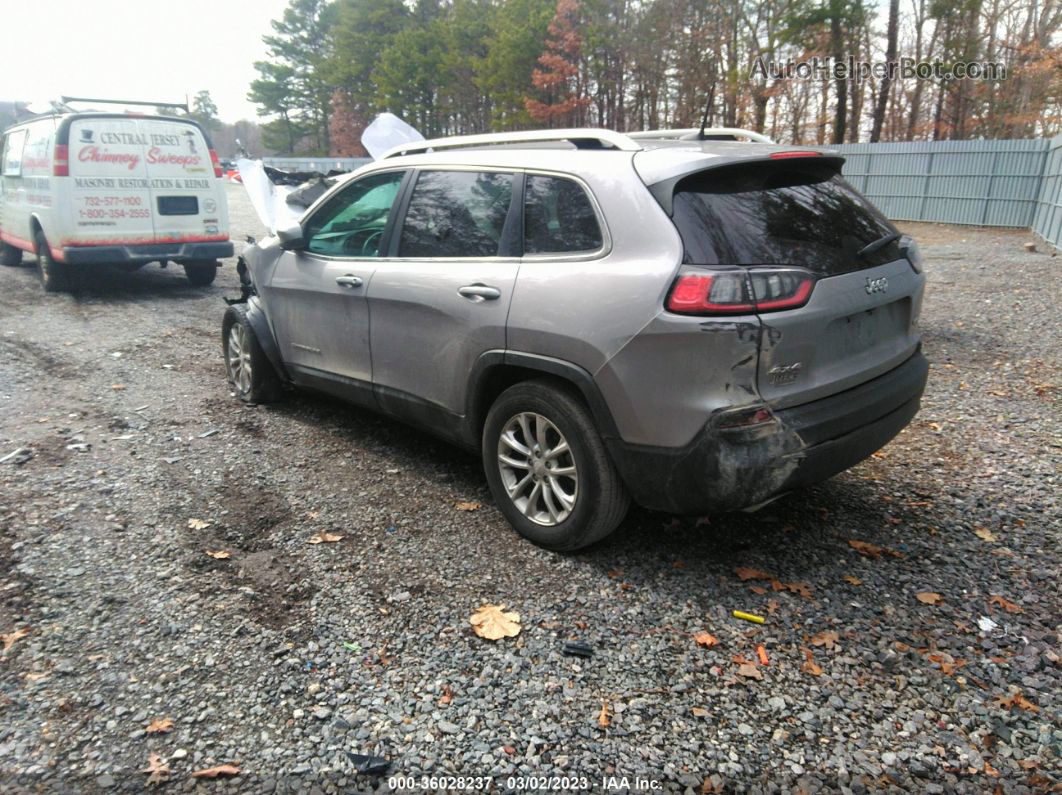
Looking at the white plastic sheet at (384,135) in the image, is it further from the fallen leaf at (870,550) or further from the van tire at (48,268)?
the fallen leaf at (870,550)

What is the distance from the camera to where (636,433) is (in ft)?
9.70

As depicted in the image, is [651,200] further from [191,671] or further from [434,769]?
[191,671]

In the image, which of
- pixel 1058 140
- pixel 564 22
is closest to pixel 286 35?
pixel 564 22

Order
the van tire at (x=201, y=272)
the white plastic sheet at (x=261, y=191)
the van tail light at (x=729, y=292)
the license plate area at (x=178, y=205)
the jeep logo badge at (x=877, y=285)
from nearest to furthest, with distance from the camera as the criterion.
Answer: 1. the van tail light at (x=729, y=292)
2. the jeep logo badge at (x=877, y=285)
3. the white plastic sheet at (x=261, y=191)
4. the license plate area at (x=178, y=205)
5. the van tire at (x=201, y=272)

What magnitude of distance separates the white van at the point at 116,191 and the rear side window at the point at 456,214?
278 inches

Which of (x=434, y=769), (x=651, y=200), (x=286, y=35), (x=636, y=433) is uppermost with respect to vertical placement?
(x=286, y=35)

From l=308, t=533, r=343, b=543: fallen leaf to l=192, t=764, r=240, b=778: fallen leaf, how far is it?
4.60 feet

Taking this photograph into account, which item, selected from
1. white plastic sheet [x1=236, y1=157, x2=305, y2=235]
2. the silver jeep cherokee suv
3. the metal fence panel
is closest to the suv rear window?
the silver jeep cherokee suv

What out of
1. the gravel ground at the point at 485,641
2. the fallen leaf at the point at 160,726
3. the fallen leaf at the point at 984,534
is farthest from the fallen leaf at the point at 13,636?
the fallen leaf at the point at 984,534

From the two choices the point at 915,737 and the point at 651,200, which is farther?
the point at 651,200

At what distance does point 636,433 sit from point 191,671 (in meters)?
1.86

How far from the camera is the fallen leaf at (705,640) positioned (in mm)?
2803

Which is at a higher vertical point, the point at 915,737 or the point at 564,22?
the point at 564,22

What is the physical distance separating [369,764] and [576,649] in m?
0.86
